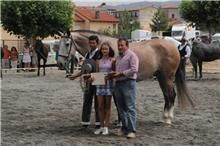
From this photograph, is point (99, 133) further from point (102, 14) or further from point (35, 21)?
point (102, 14)

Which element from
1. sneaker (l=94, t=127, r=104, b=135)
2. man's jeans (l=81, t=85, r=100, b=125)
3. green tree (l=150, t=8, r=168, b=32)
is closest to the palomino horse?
man's jeans (l=81, t=85, r=100, b=125)

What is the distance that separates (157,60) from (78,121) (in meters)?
1.96

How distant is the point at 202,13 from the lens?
123 feet

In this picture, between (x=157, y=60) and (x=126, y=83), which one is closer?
(x=126, y=83)

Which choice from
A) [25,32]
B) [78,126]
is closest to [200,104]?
[78,126]

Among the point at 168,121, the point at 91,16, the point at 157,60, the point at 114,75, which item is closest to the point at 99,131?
the point at 114,75

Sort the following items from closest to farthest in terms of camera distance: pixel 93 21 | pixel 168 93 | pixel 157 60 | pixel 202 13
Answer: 1. pixel 157 60
2. pixel 168 93
3. pixel 202 13
4. pixel 93 21

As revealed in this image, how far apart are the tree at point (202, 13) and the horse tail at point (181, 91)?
27110 millimetres

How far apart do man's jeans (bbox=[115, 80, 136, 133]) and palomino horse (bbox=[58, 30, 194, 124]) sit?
40.4 inches

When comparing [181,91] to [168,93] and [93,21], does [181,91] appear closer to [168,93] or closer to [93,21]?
[168,93]

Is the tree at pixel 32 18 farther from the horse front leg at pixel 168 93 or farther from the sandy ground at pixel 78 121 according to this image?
the horse front leg at pixel 168 93

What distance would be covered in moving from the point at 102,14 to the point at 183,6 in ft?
171

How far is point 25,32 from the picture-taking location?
3800 cm

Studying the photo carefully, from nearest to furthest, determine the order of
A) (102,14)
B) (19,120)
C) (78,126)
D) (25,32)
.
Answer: (78,126) → (19,120) → (25,32) → (102,14)
